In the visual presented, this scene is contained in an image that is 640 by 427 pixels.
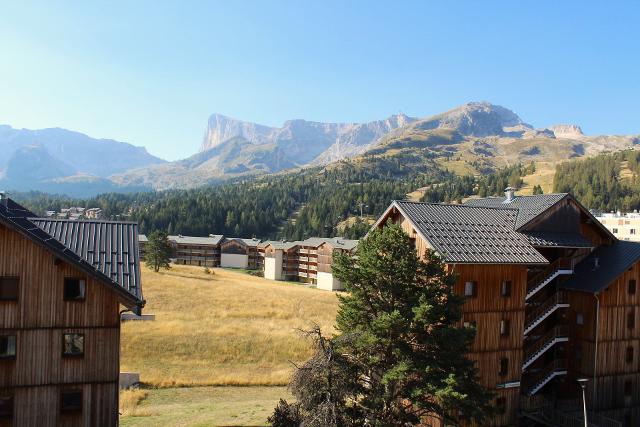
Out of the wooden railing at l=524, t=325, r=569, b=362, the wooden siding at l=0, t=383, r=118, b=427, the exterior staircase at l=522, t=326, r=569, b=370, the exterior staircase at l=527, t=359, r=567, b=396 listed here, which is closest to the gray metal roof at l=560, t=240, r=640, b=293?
the wooden railing at l=524, t=325, r=569, b=362

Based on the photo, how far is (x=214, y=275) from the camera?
12250cm

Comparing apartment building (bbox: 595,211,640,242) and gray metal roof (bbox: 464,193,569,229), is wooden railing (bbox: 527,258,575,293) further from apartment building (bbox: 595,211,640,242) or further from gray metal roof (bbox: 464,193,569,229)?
apartment building (bbox: 595,211,640,242)

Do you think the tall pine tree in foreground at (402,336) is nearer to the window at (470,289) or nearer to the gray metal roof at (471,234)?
the gray metal roof at (471,234)

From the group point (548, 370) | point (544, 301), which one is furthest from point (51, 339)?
point (548, 370)

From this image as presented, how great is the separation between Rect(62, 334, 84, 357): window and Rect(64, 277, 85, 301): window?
6.32 ft

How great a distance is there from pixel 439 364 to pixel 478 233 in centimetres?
1138

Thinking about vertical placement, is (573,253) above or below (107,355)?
above

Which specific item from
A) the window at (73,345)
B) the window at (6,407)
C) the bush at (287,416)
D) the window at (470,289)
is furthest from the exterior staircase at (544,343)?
the window at (6,407)

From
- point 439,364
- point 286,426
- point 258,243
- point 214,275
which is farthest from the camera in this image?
point 258,243

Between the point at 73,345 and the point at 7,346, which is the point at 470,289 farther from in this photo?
the point at 7,346

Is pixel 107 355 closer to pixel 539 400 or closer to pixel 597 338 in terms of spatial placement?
pixel 539 400

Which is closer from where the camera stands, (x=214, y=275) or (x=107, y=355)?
(x=107, y=355)

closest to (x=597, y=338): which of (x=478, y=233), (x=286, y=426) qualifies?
(x=478, y=233)

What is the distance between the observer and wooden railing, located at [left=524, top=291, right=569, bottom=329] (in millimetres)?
38559
